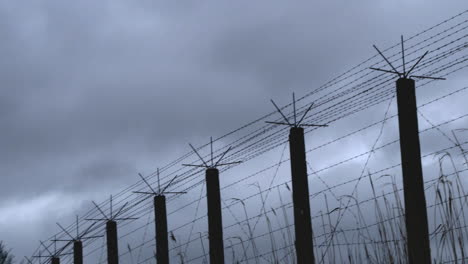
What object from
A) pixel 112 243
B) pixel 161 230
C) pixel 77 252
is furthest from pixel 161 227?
pixel 77 252

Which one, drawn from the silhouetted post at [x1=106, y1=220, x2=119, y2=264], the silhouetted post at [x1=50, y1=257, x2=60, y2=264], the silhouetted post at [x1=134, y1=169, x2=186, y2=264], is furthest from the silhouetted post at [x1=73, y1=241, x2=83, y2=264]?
the silhouetted post at [x1=134, y1=169, x2=186, y2=264]

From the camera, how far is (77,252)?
73.2ft

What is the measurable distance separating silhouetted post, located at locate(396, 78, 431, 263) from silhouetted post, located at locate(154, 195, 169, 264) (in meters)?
6.43

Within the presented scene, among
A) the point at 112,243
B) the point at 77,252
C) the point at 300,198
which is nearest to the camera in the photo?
the point at 300,198

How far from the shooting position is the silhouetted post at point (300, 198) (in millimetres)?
9062

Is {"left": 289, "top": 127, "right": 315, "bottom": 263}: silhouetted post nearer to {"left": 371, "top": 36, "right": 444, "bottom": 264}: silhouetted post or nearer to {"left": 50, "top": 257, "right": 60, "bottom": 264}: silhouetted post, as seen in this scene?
{"left": 371, "top": 36, "right": 444, "bottom": 264}: silhouetted post

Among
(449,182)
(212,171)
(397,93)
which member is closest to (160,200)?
(212,171)

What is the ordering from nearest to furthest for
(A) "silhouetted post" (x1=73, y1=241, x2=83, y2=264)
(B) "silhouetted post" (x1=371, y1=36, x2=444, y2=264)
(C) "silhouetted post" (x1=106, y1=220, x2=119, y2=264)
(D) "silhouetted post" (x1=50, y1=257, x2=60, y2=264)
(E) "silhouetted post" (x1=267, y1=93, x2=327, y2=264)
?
(B) "silhouetted post" (x1=371, y1=36, x2=444, y2=264), (E) "silhouetted post" (x1=267, y1=93, x2=327, y2=264), (C) "silhouetted post" (x1=106, y1=220, x2=119, y2=264), (A) "silhouetted post" (x1=73, y1=241, x2=83, y2=264), (D) "silhouetted post" (x1=50, y1=257, x2=60, y2=264)

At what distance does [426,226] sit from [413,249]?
0.33m

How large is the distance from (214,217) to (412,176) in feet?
13.8

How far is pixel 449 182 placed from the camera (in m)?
7.19

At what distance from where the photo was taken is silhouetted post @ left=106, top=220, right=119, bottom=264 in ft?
57.5

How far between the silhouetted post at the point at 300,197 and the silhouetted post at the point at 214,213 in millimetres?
2113

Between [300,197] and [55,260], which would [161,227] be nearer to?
[300,197]
